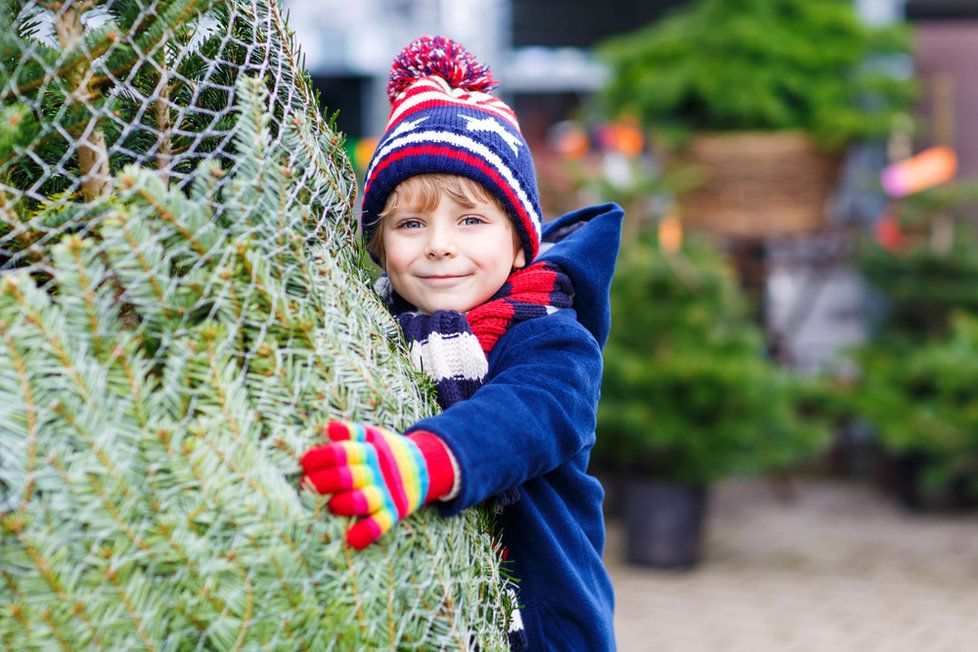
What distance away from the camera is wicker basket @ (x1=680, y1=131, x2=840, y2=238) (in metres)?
5.71

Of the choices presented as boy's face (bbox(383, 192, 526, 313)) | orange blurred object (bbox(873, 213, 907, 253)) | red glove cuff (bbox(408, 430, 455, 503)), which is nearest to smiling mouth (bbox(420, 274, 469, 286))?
boy's face (bbox(383, 192, 526, 313))

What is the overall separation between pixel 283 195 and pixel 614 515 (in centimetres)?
498

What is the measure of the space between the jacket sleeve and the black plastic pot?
12.0 feet

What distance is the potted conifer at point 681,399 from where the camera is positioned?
16.6 ft

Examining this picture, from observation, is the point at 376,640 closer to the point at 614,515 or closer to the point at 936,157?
the point at 614,515

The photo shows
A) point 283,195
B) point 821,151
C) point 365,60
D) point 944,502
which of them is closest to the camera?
point 283,195

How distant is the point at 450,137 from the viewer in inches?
67.6

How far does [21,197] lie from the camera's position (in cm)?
125

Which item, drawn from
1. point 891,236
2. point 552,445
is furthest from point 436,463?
point 891,236

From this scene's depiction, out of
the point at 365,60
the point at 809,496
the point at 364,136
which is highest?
the point at 365,60

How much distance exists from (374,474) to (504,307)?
0.55 metres

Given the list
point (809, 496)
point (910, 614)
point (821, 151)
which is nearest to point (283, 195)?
point (910, 614)

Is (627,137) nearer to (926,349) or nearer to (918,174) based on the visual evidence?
(918,174)

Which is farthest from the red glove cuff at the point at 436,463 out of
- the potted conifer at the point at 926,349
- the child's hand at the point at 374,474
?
the potted conifer at the point at 926,349
